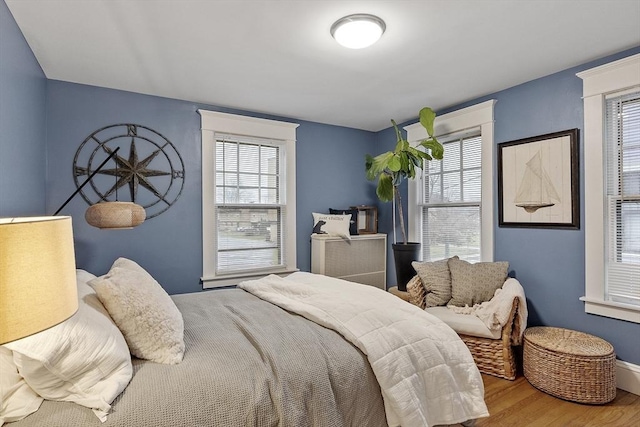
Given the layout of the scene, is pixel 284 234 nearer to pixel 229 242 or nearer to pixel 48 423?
pixel 229 242

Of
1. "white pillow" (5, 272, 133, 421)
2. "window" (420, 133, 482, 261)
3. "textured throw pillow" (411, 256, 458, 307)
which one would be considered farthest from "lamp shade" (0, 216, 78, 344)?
"window" (420, 133, 482, 261)

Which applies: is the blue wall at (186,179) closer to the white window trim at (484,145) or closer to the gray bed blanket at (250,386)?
the white window trim at (484,145)

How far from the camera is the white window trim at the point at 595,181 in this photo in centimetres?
257

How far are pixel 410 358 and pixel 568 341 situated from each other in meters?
1.67

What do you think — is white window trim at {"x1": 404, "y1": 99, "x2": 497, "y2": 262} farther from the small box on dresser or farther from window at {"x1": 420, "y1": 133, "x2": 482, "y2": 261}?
the small box on dresser

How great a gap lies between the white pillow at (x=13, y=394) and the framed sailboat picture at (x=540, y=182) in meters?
3.51

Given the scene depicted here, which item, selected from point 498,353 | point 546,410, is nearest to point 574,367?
point 546,410

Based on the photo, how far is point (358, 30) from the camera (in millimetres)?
2113

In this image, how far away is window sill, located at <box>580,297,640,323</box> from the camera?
2.46 meters

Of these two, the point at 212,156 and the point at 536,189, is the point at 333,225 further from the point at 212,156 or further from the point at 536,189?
the point at 536,189

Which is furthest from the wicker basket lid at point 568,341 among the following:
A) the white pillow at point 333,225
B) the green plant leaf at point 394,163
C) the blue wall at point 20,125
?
the blue wall at point 20,125

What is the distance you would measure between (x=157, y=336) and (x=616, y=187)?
3.30 m

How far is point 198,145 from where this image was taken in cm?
365

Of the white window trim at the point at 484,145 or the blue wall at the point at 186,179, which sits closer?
the blue wall at the point at 186,179
